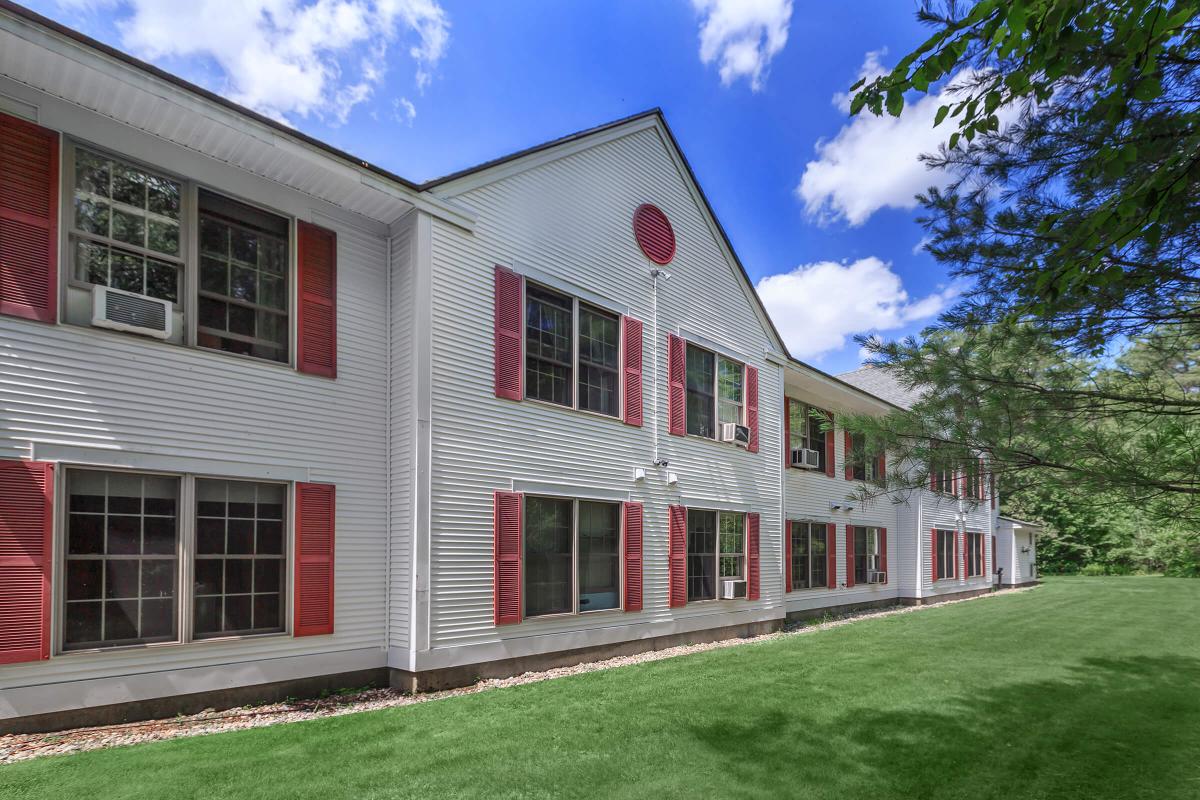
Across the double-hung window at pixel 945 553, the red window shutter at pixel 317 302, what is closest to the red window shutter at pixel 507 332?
the red window shutter at pixel 317 302

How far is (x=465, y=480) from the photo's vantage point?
8.05 metres

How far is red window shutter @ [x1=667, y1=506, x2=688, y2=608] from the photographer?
10.9 m

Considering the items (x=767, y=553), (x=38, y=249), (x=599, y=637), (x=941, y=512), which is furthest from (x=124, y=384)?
(x=941, y=512)

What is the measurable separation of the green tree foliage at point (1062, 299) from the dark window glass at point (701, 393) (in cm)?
599

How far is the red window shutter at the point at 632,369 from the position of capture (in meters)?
10.5

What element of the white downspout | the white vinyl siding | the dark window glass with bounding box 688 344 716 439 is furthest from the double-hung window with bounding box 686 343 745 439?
the white downspout

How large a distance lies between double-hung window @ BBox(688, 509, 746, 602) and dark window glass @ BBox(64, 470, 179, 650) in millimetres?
7676

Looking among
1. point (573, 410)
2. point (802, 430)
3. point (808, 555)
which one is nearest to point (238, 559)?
point (573, 410)

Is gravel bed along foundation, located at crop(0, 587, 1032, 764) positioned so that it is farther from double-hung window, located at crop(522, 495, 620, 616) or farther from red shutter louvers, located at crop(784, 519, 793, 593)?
red shutter louvers, located at crop(784, 519, 793, 593)

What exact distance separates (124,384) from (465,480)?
3.44 m

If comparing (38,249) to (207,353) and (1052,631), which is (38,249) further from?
(1052,631)

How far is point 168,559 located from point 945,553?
2198 centimetres

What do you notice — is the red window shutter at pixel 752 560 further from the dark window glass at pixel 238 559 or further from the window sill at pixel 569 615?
the dark window glass at pixel 238 559

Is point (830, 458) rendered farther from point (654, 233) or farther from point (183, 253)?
point (183, 253)
